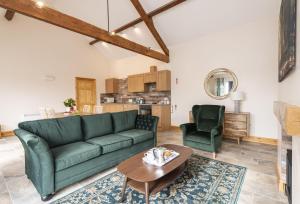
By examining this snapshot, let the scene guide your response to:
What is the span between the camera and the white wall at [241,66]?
12.9ft

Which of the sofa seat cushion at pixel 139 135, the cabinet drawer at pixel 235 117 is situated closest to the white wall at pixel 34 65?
the sofa seat cushion at pixel 139 135

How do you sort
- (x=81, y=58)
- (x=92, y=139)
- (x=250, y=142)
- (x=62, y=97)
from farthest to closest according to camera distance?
(x=81, y=58), (x=62, y=97), (x=250, y=142), (x=92, y=139)

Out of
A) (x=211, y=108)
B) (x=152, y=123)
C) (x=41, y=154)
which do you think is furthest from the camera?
(x=211, y=108)

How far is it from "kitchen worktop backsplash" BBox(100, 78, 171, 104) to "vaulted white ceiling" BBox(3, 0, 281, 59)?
1.76 metres

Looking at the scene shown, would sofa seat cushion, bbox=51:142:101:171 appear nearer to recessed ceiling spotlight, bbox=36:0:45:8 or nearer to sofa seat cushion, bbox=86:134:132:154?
sofa seat cushion, bbox=86:134:132:154

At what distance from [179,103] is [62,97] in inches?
180

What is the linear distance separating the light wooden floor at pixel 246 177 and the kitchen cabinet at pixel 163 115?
7.27 ft

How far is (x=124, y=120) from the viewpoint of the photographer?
3.54 metres

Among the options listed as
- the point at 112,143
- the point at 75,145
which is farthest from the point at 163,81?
the point at 75,145

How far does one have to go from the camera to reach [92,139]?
111 inches

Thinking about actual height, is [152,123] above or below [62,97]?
below

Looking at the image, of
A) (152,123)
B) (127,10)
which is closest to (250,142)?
(152,123)

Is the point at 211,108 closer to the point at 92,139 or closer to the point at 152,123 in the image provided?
the point at 152,123

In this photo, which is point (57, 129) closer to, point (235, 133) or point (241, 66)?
point (235, 133)
